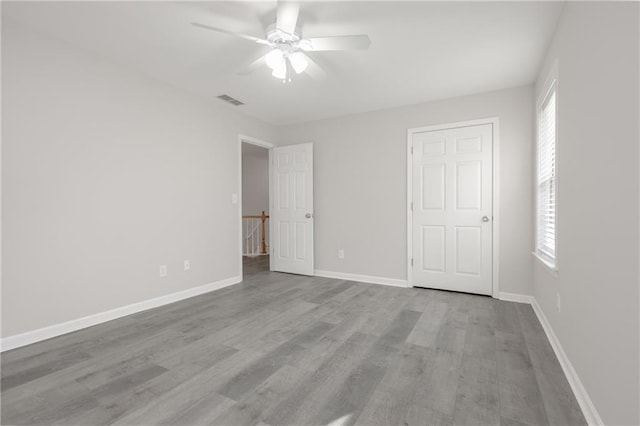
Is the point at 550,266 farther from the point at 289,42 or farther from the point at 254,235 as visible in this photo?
the point at 254,235

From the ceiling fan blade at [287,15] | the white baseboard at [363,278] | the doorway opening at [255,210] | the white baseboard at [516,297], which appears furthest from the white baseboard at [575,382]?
the doorway opening at [255,210]

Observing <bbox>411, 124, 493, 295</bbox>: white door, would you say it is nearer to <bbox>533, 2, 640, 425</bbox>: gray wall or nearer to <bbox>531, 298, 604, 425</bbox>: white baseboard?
<bbox>531, 298, 604, 425</bbox>: white baseboard

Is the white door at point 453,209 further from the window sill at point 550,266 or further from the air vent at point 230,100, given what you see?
the air vent at point 230,100

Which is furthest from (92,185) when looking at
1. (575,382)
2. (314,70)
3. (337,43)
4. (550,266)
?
(550,266)

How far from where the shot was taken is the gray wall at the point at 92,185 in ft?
7.53

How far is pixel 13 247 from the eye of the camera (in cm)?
226

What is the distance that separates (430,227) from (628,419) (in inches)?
114

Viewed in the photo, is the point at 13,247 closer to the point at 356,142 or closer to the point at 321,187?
the point at 321,187

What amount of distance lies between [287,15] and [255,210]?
716 cm

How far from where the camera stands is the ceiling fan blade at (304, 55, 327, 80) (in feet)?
9.11

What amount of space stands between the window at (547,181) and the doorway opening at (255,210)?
145 inches

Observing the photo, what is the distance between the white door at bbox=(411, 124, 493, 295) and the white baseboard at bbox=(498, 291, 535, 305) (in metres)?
0.15

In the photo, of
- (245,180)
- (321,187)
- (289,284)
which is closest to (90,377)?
(289,284)

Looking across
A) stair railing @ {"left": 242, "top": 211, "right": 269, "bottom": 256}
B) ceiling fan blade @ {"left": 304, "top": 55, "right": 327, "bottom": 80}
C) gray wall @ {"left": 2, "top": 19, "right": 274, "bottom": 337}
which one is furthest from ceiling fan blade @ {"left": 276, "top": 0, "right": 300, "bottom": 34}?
stair railing @ {"left": 242, "top": 211, "right": 269, "bottom": 256}
